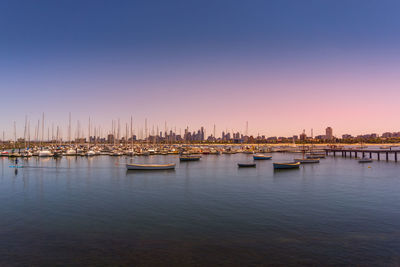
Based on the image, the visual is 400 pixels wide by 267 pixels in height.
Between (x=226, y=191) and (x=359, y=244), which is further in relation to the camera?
(x=226, y=191)

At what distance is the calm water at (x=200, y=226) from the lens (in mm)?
20656

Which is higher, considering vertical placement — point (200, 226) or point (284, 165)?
point (284, 165)

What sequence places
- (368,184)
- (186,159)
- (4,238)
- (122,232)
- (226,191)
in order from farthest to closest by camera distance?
(186,159) < (368,184) < (226,191) < (122,232) < (4,238)

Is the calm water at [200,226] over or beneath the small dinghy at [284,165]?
beneath

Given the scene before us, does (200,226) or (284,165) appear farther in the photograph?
(284,165)

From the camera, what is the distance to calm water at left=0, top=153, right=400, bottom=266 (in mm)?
20656

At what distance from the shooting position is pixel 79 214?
32.4 metres

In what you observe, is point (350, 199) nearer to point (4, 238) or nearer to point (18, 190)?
point (4, 238)

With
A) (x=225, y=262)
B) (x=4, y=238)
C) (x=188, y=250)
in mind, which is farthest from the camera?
(x=4, y=238)

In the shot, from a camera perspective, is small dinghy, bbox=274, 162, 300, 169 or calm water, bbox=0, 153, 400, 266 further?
small dinghy, bbox=274, 162, 300, 169

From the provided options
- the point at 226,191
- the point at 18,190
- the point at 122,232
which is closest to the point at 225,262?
the point at 122,232

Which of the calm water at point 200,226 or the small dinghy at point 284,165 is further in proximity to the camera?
the small dinghy at point 284,165

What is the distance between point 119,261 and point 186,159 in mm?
93059

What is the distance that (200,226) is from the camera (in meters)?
27.8
